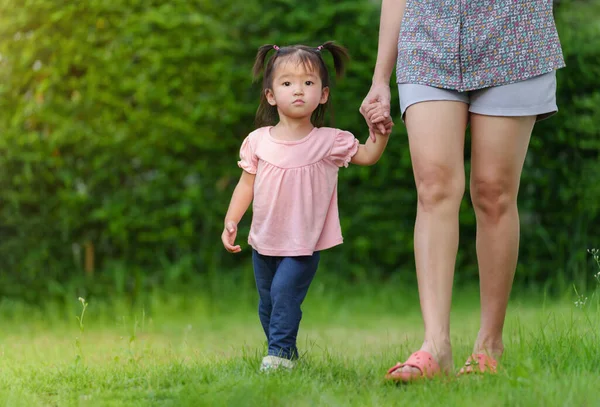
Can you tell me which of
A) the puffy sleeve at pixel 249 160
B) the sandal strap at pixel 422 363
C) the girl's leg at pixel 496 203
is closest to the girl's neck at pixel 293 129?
the puffy sleeve at pixel 249 160

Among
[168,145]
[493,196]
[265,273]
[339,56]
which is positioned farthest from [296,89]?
[168,145]

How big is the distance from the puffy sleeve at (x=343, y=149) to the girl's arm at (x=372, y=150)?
23mm

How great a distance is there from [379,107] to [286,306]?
82cm

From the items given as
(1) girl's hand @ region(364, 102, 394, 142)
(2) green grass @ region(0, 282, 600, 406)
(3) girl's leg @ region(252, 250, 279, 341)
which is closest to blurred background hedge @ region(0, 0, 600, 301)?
(2) green grass @ region(0, 282, 600, 406)

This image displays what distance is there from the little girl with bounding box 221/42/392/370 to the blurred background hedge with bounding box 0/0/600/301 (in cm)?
256

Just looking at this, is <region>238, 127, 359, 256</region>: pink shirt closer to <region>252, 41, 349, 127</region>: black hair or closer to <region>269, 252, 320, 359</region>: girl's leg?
<region>269, 252, 320, 359</region>: girl's leg

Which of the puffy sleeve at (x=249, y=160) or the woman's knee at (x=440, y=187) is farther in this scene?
the puffy sleeve at (x=249, y=160)

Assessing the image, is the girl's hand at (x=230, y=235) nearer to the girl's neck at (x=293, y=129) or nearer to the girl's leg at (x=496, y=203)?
the girl's neck at (x=293, y=129)

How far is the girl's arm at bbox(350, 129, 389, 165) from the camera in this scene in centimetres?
336

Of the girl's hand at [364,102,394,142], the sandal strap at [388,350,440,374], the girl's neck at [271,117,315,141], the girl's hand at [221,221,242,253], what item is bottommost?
the sandal strap at [388,350,440,374]

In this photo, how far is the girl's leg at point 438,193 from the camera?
3.14 metres

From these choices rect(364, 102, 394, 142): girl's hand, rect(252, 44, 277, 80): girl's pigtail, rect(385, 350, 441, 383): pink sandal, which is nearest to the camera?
rect(385, 350, 441, 383): pink sandal

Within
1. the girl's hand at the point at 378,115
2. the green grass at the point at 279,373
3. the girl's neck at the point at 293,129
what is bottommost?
the green grass at the point at 279,373

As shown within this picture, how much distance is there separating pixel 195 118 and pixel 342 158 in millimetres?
2770
